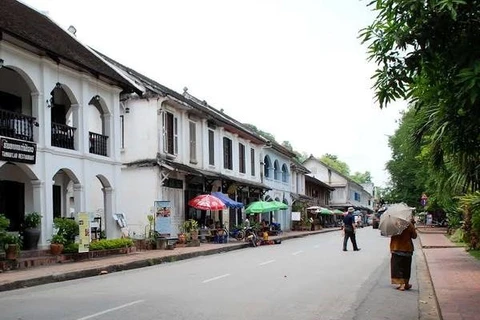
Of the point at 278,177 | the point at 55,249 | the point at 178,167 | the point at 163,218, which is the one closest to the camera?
the point at 55,249

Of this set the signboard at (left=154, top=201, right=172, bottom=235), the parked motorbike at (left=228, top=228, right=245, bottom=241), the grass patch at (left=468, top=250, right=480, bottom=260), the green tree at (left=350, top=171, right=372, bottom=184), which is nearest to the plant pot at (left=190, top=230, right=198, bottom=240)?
the signboard at (left=154, top=201, right=172, bottom=235)

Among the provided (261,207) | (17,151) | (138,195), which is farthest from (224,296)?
(261,207)

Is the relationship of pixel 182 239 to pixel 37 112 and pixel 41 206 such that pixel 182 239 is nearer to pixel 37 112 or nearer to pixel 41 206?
pixel 41 206

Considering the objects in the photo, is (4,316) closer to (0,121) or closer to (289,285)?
(289,285)

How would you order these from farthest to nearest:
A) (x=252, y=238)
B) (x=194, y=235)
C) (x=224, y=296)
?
(x=252, y=238) → (x=194, y=235) → (x=224, y=296)

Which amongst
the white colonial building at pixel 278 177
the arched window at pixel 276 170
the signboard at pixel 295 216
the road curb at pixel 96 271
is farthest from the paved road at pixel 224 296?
the arched window at pixel 276 170

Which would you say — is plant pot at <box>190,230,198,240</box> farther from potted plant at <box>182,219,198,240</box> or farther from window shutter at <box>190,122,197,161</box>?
window shutter at <box>190,122,197,161</box>

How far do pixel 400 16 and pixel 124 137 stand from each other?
22642 millimetres

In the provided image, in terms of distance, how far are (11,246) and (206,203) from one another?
13.4m

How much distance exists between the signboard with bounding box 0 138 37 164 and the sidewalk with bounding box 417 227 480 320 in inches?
456

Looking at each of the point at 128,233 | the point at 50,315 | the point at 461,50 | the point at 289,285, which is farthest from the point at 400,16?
the point at 128,233

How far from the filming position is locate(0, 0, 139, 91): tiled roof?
55.1ft

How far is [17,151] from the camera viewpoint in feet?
55.0

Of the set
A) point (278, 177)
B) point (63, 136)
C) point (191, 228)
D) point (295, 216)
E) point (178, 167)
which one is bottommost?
point (295, 216)
